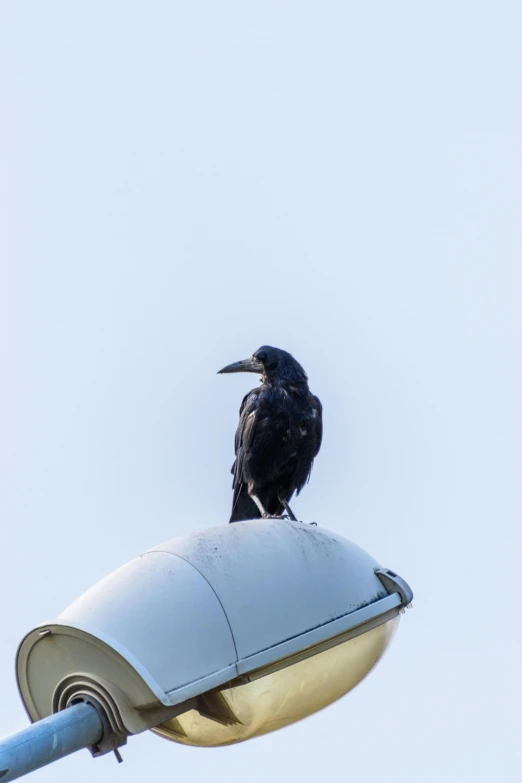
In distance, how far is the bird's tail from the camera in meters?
8.73

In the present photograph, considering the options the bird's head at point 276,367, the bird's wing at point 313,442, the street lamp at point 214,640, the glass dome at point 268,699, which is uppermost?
the bird's head at point 276,367

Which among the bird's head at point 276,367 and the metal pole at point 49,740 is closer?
the metal pole at point 49,740

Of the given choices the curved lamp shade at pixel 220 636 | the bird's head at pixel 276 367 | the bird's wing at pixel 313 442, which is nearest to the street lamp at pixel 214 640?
the curved lamp shade at pixel 220 636

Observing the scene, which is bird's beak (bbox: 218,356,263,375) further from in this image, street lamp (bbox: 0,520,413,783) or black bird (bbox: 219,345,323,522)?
street lamp (bbox: 0,520,413,783)

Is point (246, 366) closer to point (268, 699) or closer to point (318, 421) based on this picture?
point (318, 421)

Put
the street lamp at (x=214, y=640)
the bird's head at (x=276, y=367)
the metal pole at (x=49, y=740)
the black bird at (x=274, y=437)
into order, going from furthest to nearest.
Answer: the bird's head at (x=276, y=367) < the black bird at (x=274, y=437) < the street lamp at (x=214, y=640) < the metal pole at (x=49, y=740)

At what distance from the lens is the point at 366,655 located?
13.2 feet

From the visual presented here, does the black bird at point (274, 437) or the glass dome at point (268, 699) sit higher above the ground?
the black bird at point (274, 437)

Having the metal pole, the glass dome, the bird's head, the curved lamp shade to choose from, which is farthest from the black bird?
the metal pole

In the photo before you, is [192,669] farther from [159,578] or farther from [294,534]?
[294,534]

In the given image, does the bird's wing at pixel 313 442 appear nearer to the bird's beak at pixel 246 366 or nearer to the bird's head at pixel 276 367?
the bird's head at pixel 276 367

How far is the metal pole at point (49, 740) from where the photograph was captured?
114 inches

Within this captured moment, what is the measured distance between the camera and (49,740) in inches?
120

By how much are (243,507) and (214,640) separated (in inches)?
208
